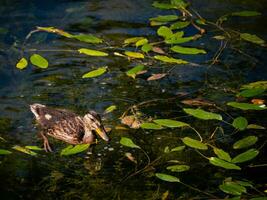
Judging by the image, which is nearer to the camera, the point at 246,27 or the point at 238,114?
the point at 238,114

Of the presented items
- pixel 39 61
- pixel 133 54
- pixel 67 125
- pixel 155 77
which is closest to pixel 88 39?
pixel 133 54

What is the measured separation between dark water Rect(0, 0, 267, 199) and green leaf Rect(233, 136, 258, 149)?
1.13 feet

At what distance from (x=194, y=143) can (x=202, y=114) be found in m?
0.41

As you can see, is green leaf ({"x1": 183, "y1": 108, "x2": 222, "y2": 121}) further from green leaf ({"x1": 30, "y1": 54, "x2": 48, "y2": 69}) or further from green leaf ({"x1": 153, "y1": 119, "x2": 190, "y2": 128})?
green leaf ({"x1": 30, "y1": 54, "x2": 48, "y2": 69})

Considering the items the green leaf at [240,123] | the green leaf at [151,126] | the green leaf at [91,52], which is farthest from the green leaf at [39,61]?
the green leaf at [240,123]

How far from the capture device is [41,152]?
15.6ft

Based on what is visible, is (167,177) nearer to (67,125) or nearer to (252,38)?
(67,125)

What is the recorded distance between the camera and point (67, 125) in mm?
5152

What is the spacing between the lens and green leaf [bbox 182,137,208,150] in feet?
15.6

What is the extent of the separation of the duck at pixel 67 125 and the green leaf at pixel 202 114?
74cm

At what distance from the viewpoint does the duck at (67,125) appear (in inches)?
195

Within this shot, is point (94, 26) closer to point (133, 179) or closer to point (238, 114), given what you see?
point (238, 114)

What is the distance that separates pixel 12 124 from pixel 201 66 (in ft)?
6.73

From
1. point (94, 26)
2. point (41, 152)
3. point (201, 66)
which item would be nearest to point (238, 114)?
point (201, 66)
